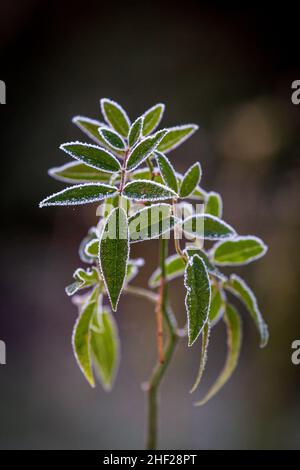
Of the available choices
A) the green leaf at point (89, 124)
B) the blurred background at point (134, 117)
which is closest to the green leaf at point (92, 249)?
the green leaf at point (89, 124)

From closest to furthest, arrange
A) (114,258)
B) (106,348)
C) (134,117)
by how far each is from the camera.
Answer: (114,258), (106,348), (134,117)

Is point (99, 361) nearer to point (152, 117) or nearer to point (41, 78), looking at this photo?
point (152, 117)

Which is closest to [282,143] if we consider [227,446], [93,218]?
[93,218]

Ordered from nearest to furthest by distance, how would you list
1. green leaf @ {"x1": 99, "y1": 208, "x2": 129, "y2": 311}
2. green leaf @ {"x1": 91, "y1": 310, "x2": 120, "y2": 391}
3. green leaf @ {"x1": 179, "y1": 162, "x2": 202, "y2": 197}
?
1. green leaf @ {"x1": 99, "y1": 208, "x2": 129, "y2": 311}
2. green leaf @ {"x1": 179, "y1": 162, "x2": 202, "y2": 197}
3. green leaf @ {"x1": 91, "y1": 310, "x2": 120, "y2": 391}

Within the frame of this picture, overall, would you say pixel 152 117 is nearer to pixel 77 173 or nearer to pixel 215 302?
pixel 77 173

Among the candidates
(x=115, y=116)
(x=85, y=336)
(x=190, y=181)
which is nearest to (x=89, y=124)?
(x=115, y=116)

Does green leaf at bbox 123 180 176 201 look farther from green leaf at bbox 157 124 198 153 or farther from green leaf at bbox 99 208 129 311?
green leaf at bbox 157 124 198 153

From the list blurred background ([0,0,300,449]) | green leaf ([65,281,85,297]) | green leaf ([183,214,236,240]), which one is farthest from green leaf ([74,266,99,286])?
blurred background ([0,0,300,449])
